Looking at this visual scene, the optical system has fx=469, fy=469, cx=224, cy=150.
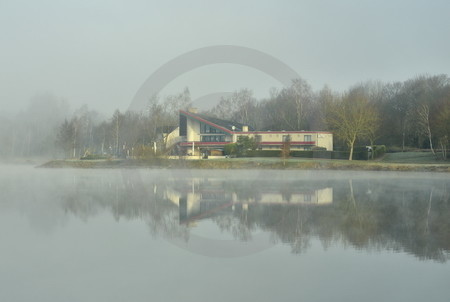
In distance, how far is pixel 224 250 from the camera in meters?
11.2

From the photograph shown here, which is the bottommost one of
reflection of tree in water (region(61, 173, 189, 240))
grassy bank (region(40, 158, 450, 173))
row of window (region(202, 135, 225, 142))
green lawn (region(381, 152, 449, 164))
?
reflection of tree in water (region(61, 173, 189, 240))

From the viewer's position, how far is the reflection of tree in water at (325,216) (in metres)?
12.0

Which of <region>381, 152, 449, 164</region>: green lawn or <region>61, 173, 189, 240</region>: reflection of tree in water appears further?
<region>381, 152, 449, 164</region>: green lawn

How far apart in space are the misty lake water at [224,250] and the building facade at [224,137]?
130ft

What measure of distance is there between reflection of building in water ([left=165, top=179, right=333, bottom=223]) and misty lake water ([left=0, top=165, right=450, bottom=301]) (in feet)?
0.44

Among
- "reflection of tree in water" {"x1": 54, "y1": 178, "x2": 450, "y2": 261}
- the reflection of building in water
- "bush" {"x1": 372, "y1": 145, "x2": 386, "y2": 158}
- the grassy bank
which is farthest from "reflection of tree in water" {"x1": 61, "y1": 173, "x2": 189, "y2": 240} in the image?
"bush" {"x1": 372, "y1": 145, "x2": 386, "y2": 158}

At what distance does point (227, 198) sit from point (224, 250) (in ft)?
33.2

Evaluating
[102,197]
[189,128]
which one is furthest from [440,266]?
[189,128]

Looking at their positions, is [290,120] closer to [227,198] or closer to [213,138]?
[213,138]

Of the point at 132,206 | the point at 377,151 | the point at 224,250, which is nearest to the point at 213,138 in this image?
the point at 377,151

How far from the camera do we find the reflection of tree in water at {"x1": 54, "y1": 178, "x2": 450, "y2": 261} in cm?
1203

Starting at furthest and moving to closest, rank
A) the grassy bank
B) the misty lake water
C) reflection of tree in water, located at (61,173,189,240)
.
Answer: the grassy bank → reflection of tree in water, located at (61,173,189,240) → the misty lake water

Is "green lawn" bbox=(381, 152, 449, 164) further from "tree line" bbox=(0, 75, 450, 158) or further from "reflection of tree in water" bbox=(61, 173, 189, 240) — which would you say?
"reflection of tree in water" bbox=(61, 173, 189, 240)

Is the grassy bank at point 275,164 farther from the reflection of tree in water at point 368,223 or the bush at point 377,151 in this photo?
the reflection of tree in water at point 368,223
